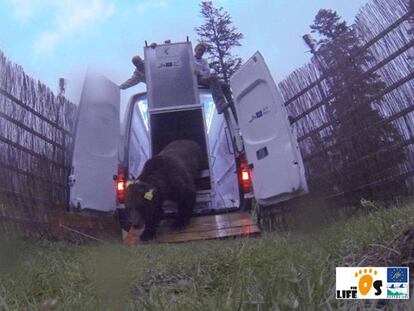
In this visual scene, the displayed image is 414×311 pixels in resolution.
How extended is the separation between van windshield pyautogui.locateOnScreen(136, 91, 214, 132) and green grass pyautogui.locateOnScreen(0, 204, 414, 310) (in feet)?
12.6

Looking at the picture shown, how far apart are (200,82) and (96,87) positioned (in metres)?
1.63

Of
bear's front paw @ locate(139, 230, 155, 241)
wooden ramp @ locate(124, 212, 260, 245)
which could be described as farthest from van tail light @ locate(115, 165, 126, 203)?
bear's front paw @ locate(139, 230, 155, 241)

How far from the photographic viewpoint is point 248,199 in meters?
6.33

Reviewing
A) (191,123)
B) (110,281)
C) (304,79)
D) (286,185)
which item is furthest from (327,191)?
(110,281)

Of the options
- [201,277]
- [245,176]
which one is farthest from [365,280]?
[245,176]

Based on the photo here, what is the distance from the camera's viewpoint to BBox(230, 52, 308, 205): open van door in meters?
5.32

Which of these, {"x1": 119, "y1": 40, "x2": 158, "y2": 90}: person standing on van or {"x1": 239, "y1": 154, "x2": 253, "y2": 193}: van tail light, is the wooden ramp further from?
{"x1": 119, "y1": 40, "x2": 158, "y2": 90}: person standing on van

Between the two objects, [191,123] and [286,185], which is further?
[191,123]

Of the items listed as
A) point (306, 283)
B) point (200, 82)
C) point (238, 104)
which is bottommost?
point (306, 283)

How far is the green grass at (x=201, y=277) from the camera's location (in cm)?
155

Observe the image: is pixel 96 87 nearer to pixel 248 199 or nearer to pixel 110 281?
pixel 248 199

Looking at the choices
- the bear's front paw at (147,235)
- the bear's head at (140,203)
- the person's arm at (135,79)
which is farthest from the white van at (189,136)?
the bear's front paw at (147,235)

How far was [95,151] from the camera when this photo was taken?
20.4ft

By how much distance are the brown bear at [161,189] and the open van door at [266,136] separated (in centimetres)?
85
